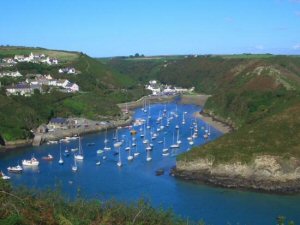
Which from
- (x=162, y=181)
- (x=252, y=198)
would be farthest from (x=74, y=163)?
(x=252, y=198)

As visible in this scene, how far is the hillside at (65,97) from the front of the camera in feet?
166

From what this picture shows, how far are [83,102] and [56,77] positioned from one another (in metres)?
15.9

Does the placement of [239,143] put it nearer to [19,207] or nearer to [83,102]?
[19,207]

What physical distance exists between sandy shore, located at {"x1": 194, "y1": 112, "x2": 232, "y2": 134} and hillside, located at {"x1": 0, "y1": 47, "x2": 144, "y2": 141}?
10211 millimetres

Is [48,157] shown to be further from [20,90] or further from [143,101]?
[143,101]

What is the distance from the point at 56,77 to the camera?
76.4 m

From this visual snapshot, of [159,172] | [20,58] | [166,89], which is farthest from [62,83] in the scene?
[159,172]

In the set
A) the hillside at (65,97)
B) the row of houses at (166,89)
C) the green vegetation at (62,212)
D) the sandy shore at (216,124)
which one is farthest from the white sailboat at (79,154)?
the row of houses at (166,89)

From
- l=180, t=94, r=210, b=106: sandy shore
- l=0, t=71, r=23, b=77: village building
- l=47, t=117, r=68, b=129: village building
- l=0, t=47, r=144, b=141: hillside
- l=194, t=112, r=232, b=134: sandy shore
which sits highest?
l=0, t=71, r=23, b=77: village building

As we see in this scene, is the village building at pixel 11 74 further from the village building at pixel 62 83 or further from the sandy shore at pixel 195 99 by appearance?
the sandy shore at pixel 195 99

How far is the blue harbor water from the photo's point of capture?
27219 millimetres

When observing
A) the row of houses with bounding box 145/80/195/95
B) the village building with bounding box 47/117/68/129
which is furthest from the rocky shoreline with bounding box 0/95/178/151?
the row of houses with bounding box 145/80/195/95

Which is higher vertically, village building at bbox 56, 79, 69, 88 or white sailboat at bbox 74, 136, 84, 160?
village building at bbox 56, 79, 69, 88

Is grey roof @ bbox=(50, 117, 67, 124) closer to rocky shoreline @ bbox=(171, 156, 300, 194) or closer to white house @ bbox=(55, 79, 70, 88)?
white house @ bbox=(55, 79, 70, 88)
